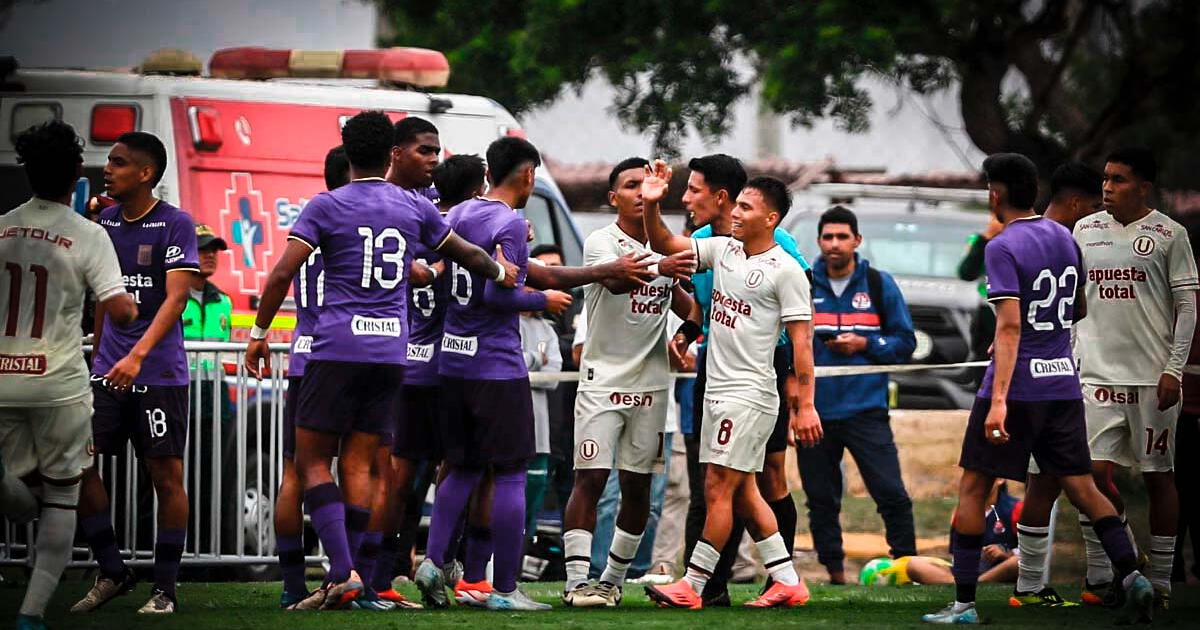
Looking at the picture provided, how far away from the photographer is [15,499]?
6.75 metres

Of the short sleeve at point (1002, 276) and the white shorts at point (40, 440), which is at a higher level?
the short sleeve at point (1002, 276)

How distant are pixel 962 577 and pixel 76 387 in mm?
3829

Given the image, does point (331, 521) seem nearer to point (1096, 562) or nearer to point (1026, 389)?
point (1026, 389)

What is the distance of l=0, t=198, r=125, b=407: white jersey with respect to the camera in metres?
6.87

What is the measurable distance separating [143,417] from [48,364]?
1274 mm

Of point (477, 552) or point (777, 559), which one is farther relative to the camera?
point (477, 552)

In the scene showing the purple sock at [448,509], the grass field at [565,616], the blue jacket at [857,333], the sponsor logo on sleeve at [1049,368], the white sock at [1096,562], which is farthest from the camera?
the blue jacket at [857,333]

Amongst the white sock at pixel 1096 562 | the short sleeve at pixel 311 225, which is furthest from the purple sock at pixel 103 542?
the white sock at pixel 1096 562

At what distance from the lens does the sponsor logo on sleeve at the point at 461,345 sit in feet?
26.6

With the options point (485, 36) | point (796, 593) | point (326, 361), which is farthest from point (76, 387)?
point (485, 36)

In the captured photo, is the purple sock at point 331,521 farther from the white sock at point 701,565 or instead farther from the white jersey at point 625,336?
the white sock at point 701,565

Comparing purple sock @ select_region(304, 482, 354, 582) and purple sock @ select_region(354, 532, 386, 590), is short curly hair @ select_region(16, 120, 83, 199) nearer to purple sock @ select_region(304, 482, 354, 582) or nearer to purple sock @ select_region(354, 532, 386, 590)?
purple sock @ select_region(304, 482, 354, 582)

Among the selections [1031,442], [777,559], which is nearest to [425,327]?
[777,559]

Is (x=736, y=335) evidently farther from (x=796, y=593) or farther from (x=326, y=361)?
(x=326, y=361)
